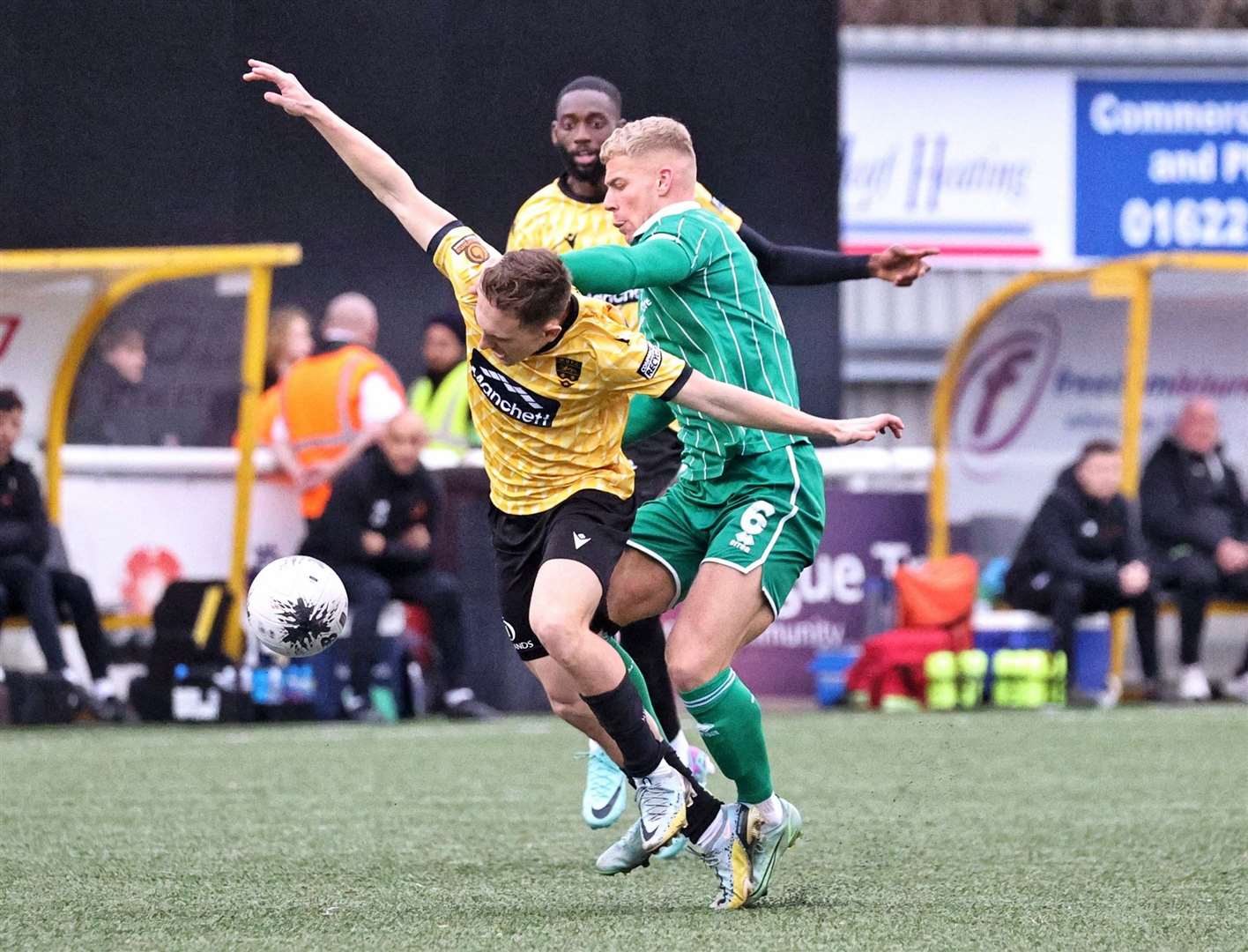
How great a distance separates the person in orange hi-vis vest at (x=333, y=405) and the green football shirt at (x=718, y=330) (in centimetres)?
576

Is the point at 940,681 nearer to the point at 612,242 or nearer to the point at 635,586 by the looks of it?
the point at 612,242

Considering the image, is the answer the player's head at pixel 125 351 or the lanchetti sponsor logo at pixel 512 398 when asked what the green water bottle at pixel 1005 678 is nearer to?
the player's head at pixel 125 351

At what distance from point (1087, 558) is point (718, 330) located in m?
7.16

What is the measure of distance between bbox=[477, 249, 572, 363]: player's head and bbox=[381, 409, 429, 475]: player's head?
5.92 metres

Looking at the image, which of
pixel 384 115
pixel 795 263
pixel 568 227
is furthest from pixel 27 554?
pixel 795 263

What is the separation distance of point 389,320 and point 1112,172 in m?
8.77

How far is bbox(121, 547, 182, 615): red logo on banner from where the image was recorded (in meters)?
11.5

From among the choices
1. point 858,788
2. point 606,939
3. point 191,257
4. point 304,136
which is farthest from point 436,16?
point 606,939

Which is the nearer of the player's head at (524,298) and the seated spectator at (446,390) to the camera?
the player's head at (524,298)

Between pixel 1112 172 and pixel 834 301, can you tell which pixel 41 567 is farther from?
pixel 1112 172

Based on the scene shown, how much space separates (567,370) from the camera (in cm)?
518

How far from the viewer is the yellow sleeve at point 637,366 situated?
5070 mm

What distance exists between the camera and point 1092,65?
19.5 m

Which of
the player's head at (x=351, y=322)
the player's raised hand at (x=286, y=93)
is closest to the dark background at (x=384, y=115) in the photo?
the player's head at (x=351, y=322)
